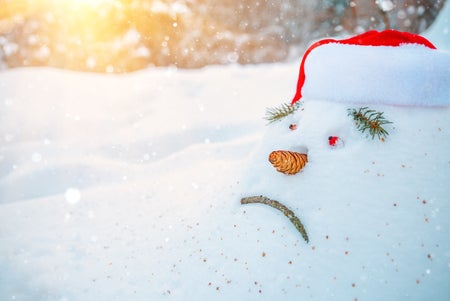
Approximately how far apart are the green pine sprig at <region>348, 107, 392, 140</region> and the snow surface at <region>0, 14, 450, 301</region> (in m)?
0.04

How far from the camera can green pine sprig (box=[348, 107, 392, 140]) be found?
61.4 inches

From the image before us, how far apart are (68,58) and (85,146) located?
2.87 meters

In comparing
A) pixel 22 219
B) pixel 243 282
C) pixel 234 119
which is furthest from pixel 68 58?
pixel 243 282

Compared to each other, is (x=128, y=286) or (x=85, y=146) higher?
(x=128, y=286)

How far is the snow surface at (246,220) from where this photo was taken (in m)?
1.42

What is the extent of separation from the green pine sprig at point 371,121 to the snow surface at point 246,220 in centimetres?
4

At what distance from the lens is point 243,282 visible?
159 cm

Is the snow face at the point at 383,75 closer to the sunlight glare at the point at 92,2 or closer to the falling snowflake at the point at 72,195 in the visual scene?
the falling snowflake at the point at 72,195

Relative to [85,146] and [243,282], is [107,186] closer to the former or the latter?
[85,146]

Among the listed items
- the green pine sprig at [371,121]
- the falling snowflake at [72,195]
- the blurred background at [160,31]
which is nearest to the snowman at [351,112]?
the green pine sprig at [371,121]

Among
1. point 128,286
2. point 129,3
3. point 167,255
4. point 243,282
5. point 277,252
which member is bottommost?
point 128,286

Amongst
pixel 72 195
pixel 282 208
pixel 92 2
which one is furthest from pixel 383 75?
pixel 92 2

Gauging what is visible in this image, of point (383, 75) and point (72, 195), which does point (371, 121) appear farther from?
point (72, 195)

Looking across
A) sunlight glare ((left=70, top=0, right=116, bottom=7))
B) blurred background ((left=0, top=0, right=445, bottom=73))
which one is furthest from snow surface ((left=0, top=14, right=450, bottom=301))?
sunlight glare ((left=70, top=0, right=116, bottom=7))
